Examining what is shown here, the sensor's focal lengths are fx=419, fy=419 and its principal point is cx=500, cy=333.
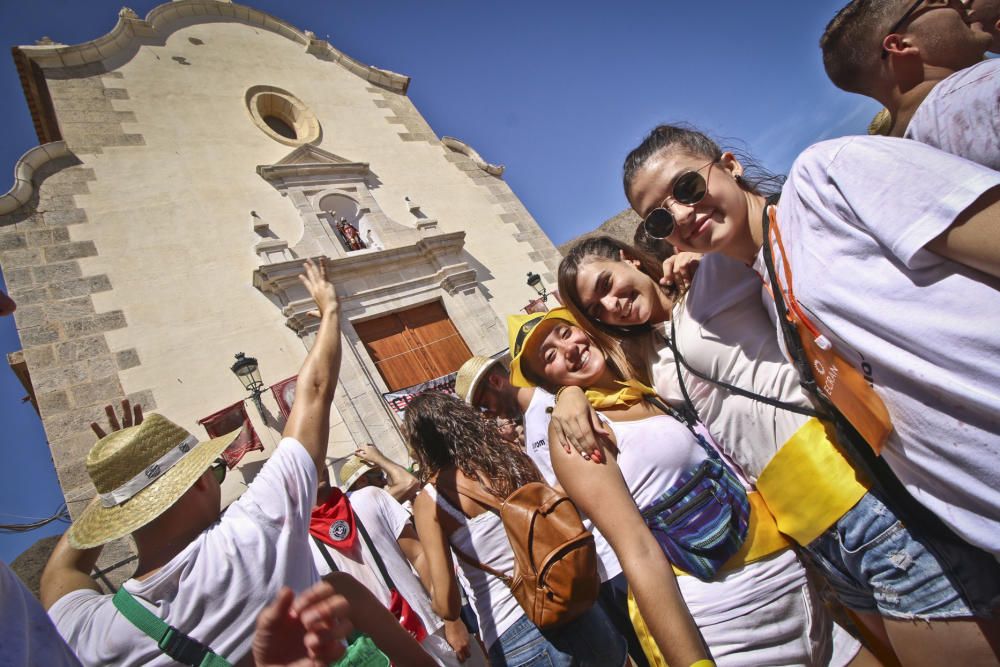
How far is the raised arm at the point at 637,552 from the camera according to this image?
1065 millimetres

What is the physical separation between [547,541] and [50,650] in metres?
Answer: 1.31

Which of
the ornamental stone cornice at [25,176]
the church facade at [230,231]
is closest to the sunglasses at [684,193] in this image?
the church facade at [230,231]

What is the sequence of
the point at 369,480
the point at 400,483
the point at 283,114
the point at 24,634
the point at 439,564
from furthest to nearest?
the point at 283,114 < the point at 369,480 < the point at 400,483 < the point at 439,564 < the point at 24,634

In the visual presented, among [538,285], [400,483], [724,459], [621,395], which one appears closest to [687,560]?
[724,459]

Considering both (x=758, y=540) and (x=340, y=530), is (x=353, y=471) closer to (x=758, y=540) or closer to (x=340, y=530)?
(x=340, y=530)

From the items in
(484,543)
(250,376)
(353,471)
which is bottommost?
(484,543)

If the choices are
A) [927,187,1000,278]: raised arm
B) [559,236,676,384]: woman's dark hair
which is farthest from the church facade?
[927,187,1000,278]: raised arm

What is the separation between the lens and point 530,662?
1681mm

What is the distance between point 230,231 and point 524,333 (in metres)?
6.36

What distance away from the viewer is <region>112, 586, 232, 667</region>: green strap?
108cm

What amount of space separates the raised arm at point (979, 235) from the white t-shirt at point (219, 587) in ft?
5.80

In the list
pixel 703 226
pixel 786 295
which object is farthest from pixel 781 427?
pixel 703 226

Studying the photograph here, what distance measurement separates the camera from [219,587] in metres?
1.14

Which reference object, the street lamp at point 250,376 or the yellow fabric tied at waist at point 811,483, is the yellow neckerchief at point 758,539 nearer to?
the yellow fabric tied at waist at point 811,483
